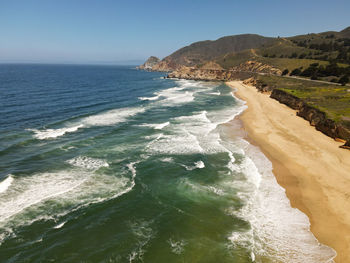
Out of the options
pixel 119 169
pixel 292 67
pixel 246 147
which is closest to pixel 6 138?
pixel 119 169

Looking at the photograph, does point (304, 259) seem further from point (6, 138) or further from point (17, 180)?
point (6, 138)

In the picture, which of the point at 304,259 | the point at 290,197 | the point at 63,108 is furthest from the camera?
the point at 63,108

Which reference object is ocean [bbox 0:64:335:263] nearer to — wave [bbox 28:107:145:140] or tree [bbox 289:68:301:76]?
wave [bbox 28:107:145:140]

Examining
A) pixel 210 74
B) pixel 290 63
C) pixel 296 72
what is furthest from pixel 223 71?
pixel 296 72

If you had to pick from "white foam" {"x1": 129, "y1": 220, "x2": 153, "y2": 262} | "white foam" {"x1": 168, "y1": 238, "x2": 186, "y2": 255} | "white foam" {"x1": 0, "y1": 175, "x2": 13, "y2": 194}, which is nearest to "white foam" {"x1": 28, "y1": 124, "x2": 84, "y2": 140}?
"white foam" {"x1": 0, "y1": 175, "x2": 13, "y2": 194}

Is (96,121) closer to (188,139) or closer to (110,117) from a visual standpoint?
(110,117)

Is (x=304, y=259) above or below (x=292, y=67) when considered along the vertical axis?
below
